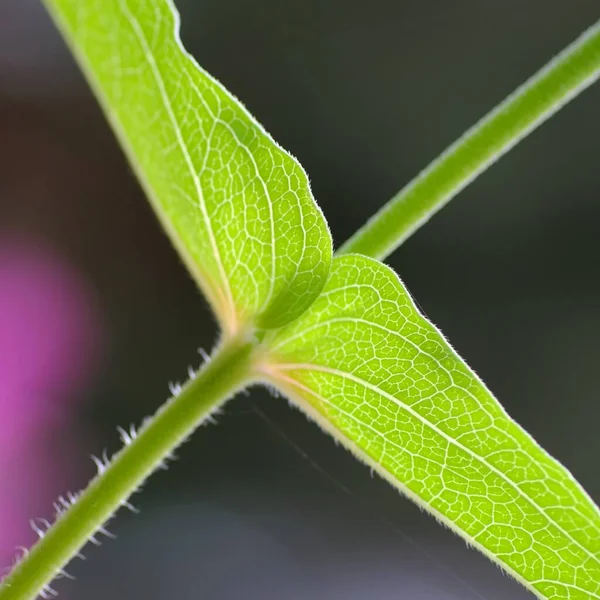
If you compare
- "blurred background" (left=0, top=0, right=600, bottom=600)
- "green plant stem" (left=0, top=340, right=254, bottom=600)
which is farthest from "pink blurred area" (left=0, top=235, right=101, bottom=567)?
"green plant stem" (left=0, top=340, right=254, bottom=600)

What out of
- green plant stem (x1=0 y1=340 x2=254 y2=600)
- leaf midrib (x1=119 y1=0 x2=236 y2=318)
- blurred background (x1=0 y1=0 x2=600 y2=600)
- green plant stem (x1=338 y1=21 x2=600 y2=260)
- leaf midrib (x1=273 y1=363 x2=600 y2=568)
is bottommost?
green plant stem (x1=0 y1=340 x2=254 y2=600)

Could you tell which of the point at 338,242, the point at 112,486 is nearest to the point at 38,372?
the point at 338,242

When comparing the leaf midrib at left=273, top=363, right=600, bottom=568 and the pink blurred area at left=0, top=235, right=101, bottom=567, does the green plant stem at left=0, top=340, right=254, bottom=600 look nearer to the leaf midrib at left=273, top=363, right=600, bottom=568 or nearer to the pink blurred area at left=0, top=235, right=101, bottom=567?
the leaf midrib at left=273, top=363, right=600, bottom=568

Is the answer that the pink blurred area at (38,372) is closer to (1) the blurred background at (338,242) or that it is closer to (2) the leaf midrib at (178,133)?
(1) the blurred background at (338,242)

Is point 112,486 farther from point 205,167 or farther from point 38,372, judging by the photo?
point 38,372

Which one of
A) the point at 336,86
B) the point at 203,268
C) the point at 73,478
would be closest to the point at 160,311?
the point at 73,478

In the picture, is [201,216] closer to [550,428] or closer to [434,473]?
[434,473]
